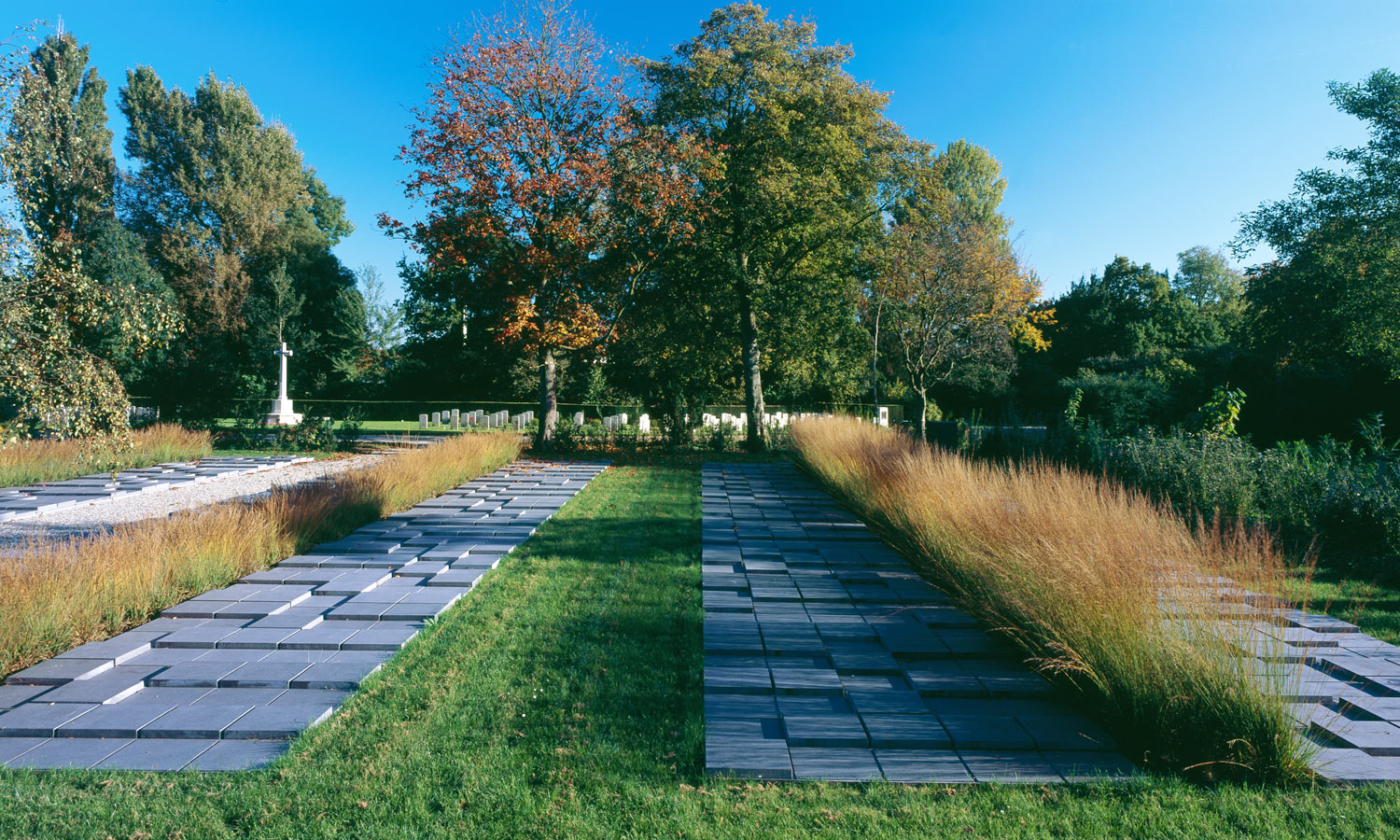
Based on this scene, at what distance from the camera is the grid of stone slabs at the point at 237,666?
2.94 metres

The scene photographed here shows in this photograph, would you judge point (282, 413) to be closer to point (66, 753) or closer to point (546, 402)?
point (546, 402)

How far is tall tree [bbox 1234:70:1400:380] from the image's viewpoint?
607 inches

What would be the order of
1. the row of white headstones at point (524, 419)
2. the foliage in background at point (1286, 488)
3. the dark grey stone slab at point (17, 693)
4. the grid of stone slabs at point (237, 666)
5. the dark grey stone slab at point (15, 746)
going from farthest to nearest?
the row of white headstones at point (524, 419) < the foliage in background at point (1286, 488) < the dark grey stone slab at point (17, 693) < the grid of stone slabs at point (237, 666) < the dark grey stone slab at point (15, 746)

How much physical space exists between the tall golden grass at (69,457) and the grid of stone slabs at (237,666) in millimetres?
6246

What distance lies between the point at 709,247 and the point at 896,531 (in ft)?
37.4

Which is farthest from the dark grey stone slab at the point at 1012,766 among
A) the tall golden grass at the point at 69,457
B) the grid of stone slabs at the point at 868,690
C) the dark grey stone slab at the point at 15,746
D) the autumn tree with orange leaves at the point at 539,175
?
the autumn tree with orange leaves at the point at 539,175

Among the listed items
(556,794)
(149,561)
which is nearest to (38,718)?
(149,561)

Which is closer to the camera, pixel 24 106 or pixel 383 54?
pixel 24 106

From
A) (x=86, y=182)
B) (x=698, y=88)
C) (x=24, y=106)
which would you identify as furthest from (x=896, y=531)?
(x=86, y=182)

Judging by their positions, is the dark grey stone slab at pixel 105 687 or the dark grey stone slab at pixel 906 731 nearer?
the dark grey stone slab at pixel 906 731

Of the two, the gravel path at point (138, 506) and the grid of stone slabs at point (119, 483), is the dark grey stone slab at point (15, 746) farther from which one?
the grid of stone slabs at point (119, 483)

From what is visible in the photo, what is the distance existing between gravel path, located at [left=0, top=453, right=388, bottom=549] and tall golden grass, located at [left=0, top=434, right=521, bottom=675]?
749 millimetres

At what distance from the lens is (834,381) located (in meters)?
27.2

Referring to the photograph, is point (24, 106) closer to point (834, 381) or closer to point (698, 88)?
point (698, 88)
